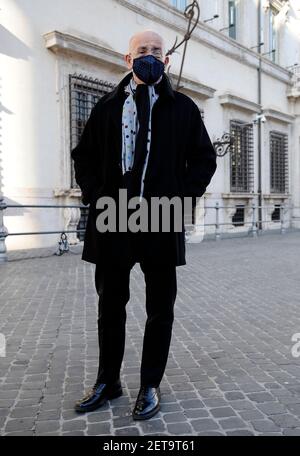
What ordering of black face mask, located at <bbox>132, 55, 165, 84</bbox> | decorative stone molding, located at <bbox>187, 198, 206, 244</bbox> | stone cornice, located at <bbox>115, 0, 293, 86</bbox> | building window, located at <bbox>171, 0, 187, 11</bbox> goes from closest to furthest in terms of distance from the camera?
1. black face mask, located at <bbox>132, 55, 165, 84</bbox>
2. decorative stone molding, located at <bbox>187, 198, 206, 244</bbox>
3. stone cornice, located at <bbox>115, 0, 293, 86</bbox>
4. building window, located at <bbox>171, 0, 187, 11</bbox>

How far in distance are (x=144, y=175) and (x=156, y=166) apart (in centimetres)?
7

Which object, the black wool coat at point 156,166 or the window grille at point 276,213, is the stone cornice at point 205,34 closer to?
the window grille at point 276,213

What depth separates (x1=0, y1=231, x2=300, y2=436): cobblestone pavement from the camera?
2.37m

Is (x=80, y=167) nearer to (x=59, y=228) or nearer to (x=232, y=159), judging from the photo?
(x=59, y=228)

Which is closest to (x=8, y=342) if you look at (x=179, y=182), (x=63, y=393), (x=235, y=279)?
(x=63, y=393)

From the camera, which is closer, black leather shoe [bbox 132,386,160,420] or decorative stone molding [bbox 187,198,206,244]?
black leather shoe [bbox 132,386,160,420]

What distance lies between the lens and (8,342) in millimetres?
3797

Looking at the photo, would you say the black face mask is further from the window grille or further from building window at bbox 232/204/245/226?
the window grille

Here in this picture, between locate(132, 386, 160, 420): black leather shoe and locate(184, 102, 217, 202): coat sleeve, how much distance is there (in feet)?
3.44

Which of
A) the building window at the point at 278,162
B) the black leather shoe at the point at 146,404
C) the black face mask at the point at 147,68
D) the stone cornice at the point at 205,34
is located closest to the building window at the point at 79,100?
the stone cornice at the point at 205,34

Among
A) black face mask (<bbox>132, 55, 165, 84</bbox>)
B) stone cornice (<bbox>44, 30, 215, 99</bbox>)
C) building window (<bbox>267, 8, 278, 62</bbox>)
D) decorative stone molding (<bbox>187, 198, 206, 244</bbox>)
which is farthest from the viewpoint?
building window (<bbox>267, 8, 278, 62</bbox>)

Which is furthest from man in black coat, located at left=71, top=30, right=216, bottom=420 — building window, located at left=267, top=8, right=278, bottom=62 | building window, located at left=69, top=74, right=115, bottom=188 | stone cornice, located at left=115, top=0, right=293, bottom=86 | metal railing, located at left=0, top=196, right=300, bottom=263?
building window, located at left=267, top=8, right=278, bottom=62

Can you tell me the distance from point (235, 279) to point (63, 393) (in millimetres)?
4535

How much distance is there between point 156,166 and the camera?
7.55 feet
